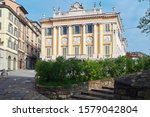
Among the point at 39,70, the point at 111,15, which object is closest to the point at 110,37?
the point at 111,15

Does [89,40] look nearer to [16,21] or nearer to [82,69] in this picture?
[16,21]

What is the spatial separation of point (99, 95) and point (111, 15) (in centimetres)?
4069

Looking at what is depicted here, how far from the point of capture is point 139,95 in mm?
7598

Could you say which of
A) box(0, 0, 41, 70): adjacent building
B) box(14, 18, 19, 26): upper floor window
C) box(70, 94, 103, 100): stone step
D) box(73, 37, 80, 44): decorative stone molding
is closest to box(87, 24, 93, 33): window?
box(73, 37, 80, 44): decorative stone molding

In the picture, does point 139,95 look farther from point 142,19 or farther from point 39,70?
point 39,70

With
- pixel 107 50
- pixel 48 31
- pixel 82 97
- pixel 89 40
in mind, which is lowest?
pixel 82 97

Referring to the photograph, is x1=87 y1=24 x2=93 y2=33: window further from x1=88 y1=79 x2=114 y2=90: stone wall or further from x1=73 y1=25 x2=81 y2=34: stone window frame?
x1=88 y1=79 x2=114 y2=90: stone wall

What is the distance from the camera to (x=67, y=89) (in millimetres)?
11805

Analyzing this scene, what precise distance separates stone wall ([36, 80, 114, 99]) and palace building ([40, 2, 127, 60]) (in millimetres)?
36613

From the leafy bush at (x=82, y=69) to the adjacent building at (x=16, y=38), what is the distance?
25801mm

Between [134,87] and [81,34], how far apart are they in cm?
4509

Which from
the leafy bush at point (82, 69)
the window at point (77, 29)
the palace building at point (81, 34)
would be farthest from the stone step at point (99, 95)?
the window at point (77, 29)

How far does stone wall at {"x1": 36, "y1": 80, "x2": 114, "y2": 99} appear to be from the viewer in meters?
11.8

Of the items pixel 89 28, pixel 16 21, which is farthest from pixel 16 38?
pixel 89 28
